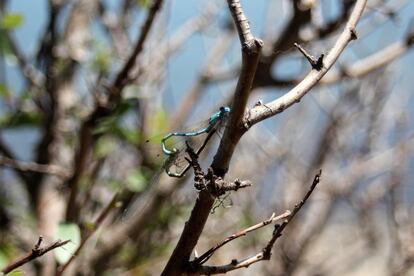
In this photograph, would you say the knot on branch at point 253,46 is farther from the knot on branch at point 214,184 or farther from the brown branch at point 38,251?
the brown branch at point 38,251

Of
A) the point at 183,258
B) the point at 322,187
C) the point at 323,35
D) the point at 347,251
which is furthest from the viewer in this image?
the point at 347,251

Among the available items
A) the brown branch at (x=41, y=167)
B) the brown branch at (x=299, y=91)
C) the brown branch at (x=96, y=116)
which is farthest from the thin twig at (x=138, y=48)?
the brown branch at (x=299, y=91)

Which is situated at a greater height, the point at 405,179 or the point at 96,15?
the point at 96,15

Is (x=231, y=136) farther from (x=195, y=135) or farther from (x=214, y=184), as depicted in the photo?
(x=195, y=135)

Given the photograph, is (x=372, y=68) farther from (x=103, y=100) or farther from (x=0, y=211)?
(x=0, y=211)

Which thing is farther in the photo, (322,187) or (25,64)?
(322,187)

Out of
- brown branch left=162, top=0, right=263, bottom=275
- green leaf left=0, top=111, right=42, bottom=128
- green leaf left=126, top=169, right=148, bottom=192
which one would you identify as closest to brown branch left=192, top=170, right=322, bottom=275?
brown branch left=162, top=0, right=263, bottom=275

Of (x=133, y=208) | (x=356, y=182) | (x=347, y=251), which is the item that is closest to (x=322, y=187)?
(x=356, y=182)
